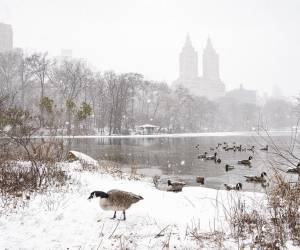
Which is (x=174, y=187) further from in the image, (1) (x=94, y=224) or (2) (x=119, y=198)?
(1) (x=94, y=224)

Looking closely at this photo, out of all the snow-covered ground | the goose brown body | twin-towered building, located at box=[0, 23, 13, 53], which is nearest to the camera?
the snow-covered ground

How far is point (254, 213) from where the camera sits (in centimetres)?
704

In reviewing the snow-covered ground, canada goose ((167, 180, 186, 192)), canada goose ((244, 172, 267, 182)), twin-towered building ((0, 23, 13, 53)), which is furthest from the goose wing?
twin-towered building ((0, 23, 13, 53))

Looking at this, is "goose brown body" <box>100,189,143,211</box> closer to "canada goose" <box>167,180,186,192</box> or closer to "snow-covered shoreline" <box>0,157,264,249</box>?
"snow-covered shoreline" <box>0,157,264,249</box>

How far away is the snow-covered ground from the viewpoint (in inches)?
223

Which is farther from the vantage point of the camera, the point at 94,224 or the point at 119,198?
the point at 119,198

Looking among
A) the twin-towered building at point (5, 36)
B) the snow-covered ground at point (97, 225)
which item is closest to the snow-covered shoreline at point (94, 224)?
the snow-covered ground at point (97, 225)

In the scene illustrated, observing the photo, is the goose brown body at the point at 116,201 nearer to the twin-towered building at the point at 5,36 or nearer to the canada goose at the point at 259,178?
the canada goose at the point at 259,178

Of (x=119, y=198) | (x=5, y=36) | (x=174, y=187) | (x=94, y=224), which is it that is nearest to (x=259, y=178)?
(x=174, y=187)

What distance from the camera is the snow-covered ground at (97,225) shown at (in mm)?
Answer: 5676

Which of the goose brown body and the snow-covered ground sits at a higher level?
the goose brown body

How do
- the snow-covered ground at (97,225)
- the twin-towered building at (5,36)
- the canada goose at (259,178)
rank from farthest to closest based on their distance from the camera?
the twin-towered building at (5,36), the canada goose at (259,178), the snow-covered ground at (97,225)

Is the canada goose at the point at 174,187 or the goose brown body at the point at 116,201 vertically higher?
the goose brown body at the point at 116,201

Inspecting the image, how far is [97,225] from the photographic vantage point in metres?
6.68
